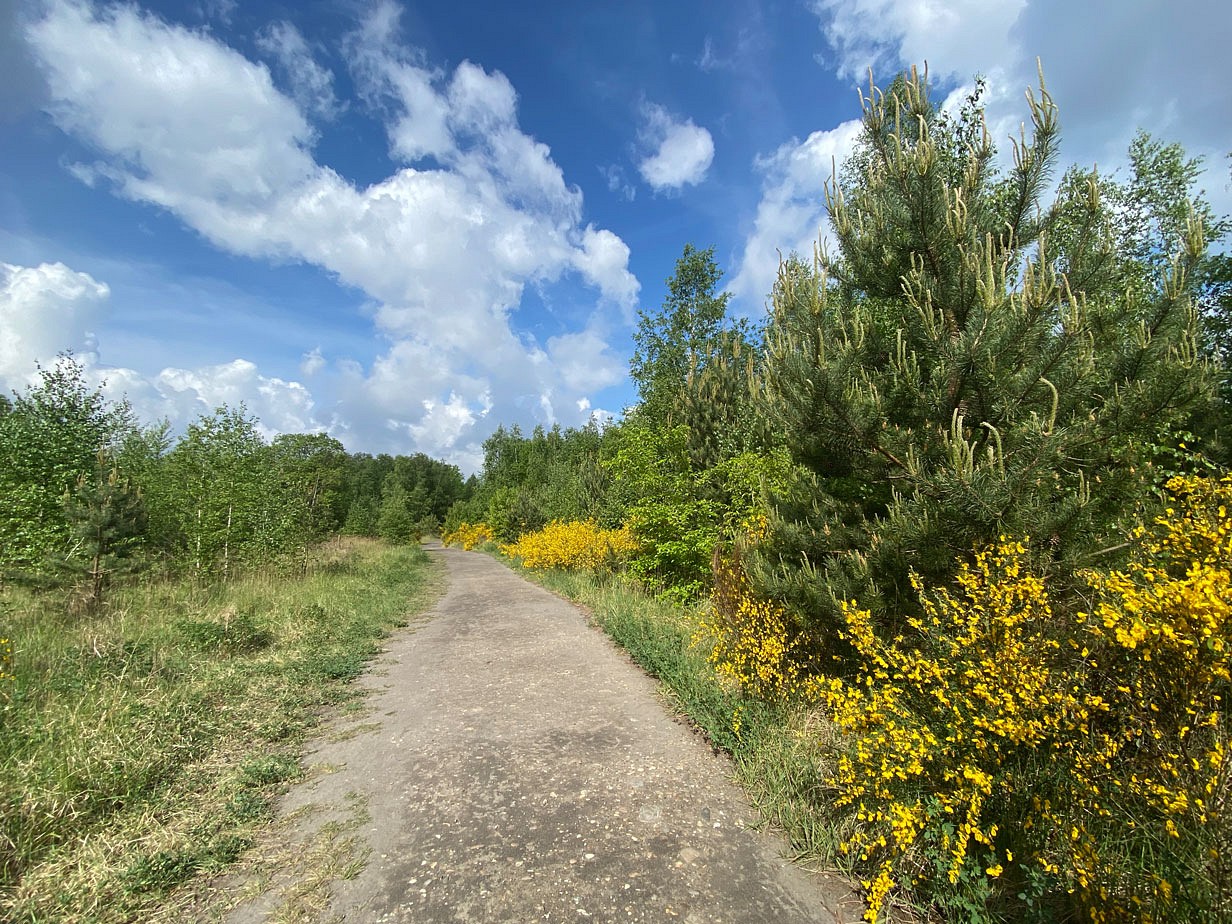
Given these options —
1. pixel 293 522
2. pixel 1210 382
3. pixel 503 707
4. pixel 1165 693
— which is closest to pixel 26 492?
pixel 293 522

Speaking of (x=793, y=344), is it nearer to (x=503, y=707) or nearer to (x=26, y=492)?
(x=503, y=707)

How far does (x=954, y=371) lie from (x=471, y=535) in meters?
44.1

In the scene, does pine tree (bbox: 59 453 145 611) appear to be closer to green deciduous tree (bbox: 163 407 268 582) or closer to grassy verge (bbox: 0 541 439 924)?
grassy verge (bbox: 0 541 439 924)

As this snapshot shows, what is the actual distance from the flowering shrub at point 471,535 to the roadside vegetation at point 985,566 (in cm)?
3612

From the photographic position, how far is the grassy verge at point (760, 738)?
3256mm

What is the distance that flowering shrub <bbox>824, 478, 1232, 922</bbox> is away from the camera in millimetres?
1926

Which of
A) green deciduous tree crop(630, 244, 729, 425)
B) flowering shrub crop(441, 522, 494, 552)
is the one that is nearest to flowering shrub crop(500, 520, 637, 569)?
green deciduous tree crop(630, 244, 729, 425)

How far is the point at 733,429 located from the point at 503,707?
6.30 m

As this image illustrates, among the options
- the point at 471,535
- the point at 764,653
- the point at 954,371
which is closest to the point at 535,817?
the point at 764,653

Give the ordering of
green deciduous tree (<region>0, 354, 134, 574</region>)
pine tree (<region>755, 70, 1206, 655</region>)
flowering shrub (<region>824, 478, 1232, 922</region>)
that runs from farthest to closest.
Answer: green deciduous tree (<region>0, 354, 134, 574</region>) → pine tree (<region>755, 70, 1206, 655</region>) → flowering shrub (<region>824, 478, 1232, 922</region>)

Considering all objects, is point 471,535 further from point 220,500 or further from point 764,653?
Answer: point 764,653

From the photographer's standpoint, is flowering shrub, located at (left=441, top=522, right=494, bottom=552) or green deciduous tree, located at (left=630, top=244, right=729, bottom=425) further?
flowering shrub, located at (left=441, top=522, right=494, bottom=552)

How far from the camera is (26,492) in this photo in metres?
7.64

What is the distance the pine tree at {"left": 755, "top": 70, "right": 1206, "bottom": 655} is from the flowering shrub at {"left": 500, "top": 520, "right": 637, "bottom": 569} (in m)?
8.65
